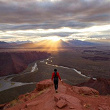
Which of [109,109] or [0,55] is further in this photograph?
[0,55]

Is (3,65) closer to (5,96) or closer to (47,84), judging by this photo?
(5,96)

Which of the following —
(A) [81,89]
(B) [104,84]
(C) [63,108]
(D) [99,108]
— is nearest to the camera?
(C) [63,108]

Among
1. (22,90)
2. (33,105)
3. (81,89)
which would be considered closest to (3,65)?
(22,90)

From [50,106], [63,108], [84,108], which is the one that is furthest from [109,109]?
[50,106]

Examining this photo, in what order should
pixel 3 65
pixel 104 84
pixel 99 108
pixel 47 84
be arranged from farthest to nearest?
pixel 3 65 → pixel 104 84 → pixel 47 84 → pixel 99 108

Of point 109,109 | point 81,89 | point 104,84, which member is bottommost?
point 104,84

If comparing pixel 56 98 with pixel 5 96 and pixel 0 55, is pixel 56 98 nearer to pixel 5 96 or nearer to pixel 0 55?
pixel 5 96

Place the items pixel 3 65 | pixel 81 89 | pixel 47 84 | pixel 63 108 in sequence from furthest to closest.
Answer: pixel 3 65 < pixel 47 84 < pixel 81 89 < pixel 63 108

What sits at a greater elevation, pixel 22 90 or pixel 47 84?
pixel 47 84

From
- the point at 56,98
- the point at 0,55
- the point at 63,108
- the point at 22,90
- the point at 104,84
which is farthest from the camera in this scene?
the point at 0,55
